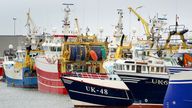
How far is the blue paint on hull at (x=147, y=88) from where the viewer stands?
4203 centimetres

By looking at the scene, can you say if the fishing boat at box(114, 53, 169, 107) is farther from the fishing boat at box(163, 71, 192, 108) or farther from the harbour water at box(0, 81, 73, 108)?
the fishing boat at box(163, 71, 192, 108)

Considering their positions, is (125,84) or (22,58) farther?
(22,58)

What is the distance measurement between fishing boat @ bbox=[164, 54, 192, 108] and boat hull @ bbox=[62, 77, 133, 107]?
14081mm

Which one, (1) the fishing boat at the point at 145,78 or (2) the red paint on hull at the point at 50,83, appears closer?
(1) the fishing boat at the point at 145,78

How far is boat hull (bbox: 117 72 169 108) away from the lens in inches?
1654

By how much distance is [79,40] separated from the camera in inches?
2534

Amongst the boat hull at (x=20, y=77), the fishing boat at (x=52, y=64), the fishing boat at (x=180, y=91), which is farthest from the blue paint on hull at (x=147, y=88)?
the boat hull at (x=20, y=77)

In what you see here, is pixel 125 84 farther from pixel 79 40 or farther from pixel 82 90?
pixel 79 40

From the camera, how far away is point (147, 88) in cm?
4244

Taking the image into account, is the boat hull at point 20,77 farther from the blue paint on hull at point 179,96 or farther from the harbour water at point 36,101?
the blue paint on hull at point 179,96

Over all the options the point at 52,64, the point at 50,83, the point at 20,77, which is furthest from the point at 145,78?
the point at 20,77

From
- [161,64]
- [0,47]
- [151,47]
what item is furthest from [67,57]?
[0,47]

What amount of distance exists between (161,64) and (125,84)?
3.11 metres

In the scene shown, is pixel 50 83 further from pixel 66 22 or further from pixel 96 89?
pixel 96 89
